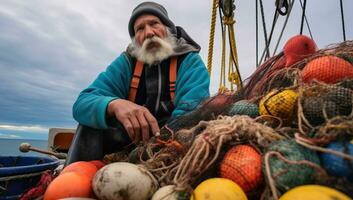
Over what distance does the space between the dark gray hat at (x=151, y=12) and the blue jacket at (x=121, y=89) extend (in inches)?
18.4

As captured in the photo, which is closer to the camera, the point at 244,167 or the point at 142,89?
the point at 244,167

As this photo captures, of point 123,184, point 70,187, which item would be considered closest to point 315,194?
point 123,184

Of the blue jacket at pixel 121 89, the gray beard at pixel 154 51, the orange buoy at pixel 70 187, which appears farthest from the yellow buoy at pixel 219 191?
the gray beard at pixel 154 51

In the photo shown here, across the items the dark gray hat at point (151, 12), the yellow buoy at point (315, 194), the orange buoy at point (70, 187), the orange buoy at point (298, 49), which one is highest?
the dark gray hat at point (151, 12)

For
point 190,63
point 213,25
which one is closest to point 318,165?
point 190,63

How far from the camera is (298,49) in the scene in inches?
67.2

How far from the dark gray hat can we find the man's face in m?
0.04

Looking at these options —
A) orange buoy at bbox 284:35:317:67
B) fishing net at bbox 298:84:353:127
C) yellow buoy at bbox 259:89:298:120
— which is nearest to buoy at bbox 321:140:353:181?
fishing net at bbox 298:84:353:127

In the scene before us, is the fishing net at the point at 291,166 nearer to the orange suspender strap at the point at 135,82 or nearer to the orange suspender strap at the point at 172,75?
the orange suspender strap at the point at 172,75

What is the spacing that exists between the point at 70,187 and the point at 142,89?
145 cm

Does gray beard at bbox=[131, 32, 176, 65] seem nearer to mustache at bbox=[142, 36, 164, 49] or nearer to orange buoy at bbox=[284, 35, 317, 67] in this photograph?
mustache at bbox=[142, 36, 164, 49]

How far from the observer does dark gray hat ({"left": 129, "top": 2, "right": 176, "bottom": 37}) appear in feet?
9.57

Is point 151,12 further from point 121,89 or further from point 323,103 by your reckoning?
point 323,103

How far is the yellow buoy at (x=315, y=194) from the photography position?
75 cm
